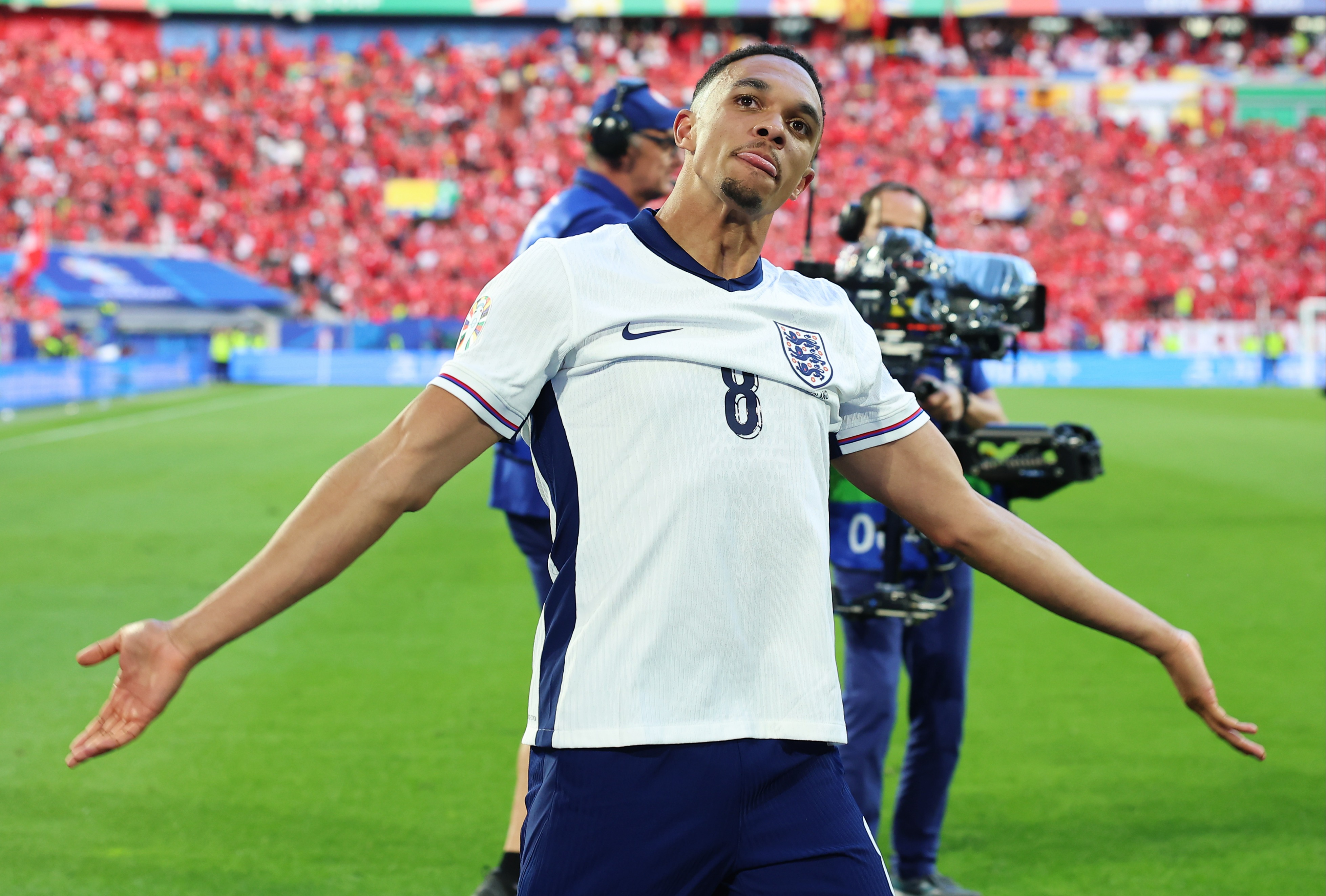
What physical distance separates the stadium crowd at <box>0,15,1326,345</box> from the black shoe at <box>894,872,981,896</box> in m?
28.3

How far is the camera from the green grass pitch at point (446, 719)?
414 cm

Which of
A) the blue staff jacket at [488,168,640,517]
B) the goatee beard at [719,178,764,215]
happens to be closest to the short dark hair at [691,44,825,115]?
the goatee beard at [719,178,764,215]

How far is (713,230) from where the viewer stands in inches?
78.9

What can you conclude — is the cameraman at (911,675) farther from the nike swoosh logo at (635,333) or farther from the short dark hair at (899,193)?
the nike swoosh logo at (635,333)

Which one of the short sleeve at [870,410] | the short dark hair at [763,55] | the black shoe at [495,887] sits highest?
the short dark hair at [763,55]

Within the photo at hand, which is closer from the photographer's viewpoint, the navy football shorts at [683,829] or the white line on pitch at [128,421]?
the navy football shorts at [683,829]

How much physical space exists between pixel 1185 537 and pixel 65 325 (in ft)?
79.3

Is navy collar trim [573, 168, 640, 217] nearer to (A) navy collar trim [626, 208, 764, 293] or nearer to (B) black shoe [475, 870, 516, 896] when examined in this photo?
(A) navy collar trim [626, 208, 764, 293]

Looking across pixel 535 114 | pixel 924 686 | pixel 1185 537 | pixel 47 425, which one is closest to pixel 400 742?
pixel 924 686

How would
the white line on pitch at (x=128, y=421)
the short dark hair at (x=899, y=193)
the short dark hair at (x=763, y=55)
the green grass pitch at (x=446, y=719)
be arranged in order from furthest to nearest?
the white line on pitch at (x=128, y=421)
the green grass pitch at (x=446, y=719)
the short dark hair at (x=899, y=193)
the short dark hair at (x=763, y=55)

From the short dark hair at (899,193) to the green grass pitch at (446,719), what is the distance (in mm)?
2060

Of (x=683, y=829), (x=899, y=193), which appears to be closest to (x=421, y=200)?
(x=899, y=193)

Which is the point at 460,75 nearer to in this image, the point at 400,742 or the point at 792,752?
the point at 400,742

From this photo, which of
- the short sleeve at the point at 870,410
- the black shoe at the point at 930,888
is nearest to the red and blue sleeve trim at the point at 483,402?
the short sleeve at the point at 870,410
